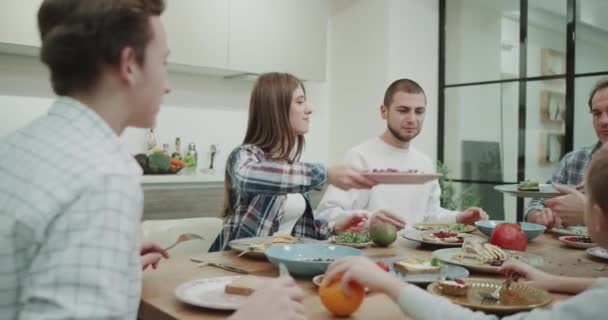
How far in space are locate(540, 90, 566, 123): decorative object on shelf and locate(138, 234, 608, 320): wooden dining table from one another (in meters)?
2.31

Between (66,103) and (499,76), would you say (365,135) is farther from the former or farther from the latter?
(66,103)

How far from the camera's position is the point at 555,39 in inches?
154

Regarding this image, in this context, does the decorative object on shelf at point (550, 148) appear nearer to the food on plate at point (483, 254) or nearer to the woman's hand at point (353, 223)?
the woman's hand at point (353, 223)

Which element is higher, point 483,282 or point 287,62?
point 287,62

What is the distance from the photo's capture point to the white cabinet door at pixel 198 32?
10.7 ft

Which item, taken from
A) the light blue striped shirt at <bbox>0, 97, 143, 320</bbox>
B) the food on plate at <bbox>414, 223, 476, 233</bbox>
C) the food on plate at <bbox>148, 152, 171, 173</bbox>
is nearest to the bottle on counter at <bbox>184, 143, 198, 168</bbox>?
the food on plate at <bbox>148, 152, 171, 173</bbox>

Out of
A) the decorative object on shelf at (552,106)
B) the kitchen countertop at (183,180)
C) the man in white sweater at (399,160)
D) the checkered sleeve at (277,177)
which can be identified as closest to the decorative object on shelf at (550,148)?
the decorative object on shelf at (552,106)

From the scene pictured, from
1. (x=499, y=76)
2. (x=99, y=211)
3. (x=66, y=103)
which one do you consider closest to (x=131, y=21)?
(x=66, y=103)

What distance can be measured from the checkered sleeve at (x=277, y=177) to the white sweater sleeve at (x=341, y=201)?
76 centimetres

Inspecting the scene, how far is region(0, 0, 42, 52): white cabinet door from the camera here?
2.74 m

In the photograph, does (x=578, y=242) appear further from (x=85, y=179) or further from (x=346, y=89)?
(x=346, y=89)

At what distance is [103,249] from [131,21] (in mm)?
365

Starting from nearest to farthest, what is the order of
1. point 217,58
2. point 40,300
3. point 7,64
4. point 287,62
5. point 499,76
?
point 40,300 → point 7,64 → point 217,58 → point 287,62 → point 499,76

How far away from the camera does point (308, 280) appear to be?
3.86 ft
